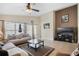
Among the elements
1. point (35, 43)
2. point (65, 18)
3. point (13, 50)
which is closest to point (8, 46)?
point (13, 50)

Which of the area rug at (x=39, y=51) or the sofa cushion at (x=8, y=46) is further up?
the sofa cushion at (x=8, y=46)

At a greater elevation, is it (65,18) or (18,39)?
(65,18)

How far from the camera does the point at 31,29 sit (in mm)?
2070

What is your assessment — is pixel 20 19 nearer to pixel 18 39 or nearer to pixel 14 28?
pixel 14 28

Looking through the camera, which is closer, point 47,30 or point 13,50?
point 13,50

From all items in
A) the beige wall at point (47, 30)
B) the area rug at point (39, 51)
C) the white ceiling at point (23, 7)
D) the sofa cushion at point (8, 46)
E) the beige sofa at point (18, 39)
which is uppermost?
the white ceiling at point (23, 7)

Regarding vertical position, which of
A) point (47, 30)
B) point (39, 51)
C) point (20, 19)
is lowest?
point (39, 51)

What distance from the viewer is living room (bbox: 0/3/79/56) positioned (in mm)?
1999

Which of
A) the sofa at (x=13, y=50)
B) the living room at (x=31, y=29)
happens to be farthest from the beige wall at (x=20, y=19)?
the sofa at (x=13, y=50)

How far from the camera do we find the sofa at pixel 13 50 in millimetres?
1992

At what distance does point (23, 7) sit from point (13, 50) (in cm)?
74

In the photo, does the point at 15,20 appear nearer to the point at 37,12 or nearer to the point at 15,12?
the point at 15,12

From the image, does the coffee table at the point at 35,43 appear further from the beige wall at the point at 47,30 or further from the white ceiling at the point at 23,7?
the white ceiling at the point at 23,7

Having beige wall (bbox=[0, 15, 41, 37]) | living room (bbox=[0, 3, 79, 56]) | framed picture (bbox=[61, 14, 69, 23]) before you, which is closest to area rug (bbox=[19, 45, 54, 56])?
living room (bbox=[0, 3, 79, 56])
